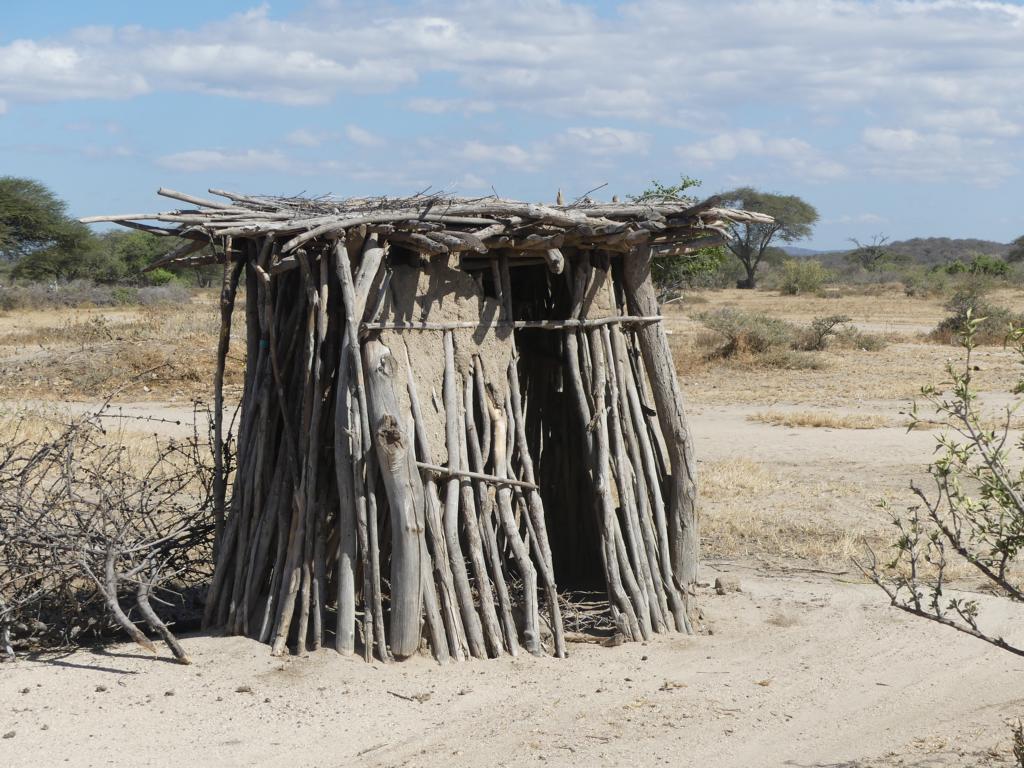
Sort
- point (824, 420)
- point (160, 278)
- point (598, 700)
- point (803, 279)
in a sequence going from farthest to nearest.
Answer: point (803, 279)
point (160, 278)
point (824, 420)
point (598, 700)

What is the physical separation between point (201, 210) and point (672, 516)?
121 inches

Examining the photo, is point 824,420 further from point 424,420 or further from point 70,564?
point 70,564

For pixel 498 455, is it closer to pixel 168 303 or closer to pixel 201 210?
pixel 201 210

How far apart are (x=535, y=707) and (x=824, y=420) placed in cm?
868

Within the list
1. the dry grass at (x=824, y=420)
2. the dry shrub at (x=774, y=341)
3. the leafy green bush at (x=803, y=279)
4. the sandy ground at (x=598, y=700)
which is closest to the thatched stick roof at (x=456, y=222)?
the sandy ground at (x=598, y=700)

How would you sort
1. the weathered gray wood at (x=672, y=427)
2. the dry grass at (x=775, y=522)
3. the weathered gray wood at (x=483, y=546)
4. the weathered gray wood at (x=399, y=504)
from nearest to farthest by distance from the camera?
1. the weathered gray wood at (x=399, y=504)
2. the weathered gray wood at (x=483, y=546)
3. the weathered gray wood at (x=672, y=427)
4. the dry grass at (x=775, y=522)

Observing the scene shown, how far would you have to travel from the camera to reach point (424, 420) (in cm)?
596

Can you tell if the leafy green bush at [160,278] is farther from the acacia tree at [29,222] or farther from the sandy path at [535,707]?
the sandy path at [535,707]

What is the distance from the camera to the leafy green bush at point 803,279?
38.1 meters

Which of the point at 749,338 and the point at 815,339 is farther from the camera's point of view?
the point at 815,339

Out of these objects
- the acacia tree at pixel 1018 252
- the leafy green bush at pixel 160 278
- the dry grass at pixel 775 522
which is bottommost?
the dry grass at pixel 775 522

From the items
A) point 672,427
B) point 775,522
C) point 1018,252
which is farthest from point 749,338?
point 1018,252

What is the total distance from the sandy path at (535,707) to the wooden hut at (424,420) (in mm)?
282

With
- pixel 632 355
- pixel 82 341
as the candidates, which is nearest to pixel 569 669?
pixel 632 355
